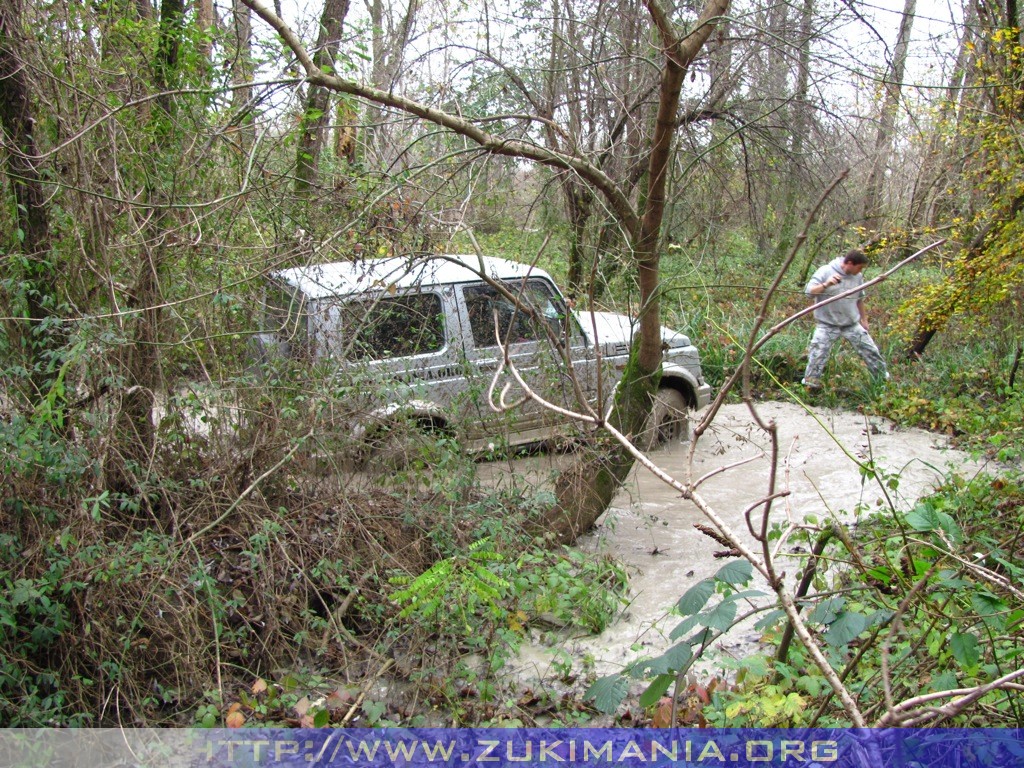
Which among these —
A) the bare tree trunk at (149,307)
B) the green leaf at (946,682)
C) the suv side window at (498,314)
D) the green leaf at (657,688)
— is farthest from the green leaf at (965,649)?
the suv side window at (498,314)

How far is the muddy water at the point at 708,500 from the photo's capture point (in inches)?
173

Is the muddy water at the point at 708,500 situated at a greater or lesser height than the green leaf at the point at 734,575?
lesser

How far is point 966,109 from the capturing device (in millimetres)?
7914

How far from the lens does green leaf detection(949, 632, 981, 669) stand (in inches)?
90.9

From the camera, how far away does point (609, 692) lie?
7.84 feet

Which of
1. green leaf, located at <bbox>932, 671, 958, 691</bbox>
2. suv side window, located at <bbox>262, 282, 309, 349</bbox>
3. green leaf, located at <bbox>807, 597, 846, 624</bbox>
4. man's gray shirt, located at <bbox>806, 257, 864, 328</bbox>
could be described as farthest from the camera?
man's gray shirt, located at <bbox>806, 257, 864, 328</bbox>

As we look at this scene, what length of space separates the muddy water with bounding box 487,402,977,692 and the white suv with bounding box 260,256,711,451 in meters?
0.42

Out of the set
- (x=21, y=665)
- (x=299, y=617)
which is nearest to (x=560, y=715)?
(x=299, y=617)

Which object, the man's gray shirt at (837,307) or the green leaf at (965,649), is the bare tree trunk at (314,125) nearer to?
the green leaf at (965,649)

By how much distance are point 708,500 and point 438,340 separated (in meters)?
2.63

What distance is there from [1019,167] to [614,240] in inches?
148

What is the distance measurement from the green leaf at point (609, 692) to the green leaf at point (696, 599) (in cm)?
35

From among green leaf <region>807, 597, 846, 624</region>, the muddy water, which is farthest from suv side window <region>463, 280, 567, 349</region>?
green leaf <region>807, 597, 846, 624</region>

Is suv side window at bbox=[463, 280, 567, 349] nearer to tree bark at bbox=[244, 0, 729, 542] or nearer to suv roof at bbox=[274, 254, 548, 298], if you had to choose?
tree bark at bbox=[244, 0, 729, 542]
